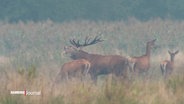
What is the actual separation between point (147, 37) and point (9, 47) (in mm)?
5910

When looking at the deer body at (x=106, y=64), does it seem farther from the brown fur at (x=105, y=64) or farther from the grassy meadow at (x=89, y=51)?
the grassy meadow at (x=89, y=51)

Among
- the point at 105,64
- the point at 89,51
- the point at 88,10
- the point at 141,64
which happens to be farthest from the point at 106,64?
the point at 88,10

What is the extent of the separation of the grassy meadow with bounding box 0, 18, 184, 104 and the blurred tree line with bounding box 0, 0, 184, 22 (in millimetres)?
2587

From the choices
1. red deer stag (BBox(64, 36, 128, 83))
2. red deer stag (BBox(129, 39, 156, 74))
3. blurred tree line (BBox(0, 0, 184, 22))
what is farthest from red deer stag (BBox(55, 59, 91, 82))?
blurred tree line (BBox(0, 0, 184, 22))

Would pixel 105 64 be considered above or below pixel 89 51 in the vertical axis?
below

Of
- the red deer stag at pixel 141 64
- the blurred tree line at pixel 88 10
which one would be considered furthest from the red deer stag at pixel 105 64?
the blurred tree line at pixel 88 10

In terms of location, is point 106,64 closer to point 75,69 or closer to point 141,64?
point 141,64

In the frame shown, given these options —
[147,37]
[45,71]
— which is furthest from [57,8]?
[45,71]

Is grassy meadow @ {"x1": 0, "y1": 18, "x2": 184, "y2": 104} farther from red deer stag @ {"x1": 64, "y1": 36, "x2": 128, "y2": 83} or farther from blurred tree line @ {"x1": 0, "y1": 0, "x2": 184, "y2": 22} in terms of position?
blurred tree line @ {"x1": 0, "y1": 0, "x2": 184, "y2": 22}

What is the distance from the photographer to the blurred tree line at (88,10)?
34.7m

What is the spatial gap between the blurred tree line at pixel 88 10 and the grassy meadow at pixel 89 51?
2.59 m

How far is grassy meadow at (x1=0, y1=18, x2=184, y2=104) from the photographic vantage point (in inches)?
377

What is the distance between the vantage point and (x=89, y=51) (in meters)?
21.6

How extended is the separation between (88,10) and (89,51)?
15349mm
